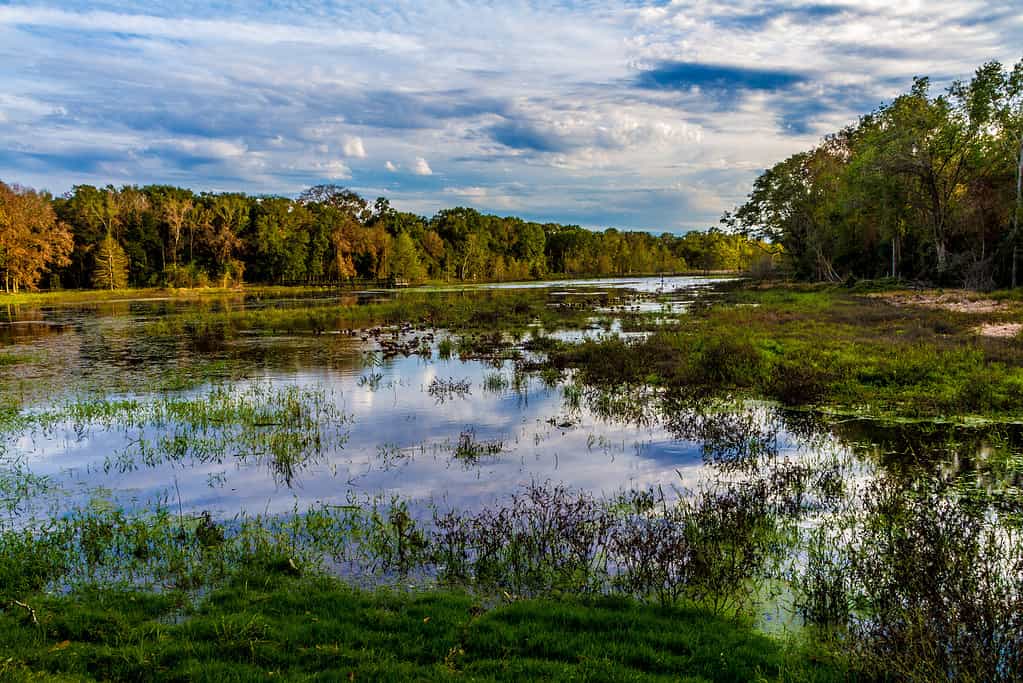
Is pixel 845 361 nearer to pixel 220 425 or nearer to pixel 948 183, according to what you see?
pixel 220 425

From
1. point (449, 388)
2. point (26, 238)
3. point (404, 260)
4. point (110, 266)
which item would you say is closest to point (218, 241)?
point (110, 266)

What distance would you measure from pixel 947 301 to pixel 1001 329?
47.0 ft

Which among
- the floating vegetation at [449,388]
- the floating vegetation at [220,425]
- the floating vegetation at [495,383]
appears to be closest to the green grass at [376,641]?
the floating vegetation at [220,425]

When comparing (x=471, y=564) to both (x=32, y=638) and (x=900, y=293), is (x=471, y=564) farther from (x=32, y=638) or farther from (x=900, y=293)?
(x=900, y=293)

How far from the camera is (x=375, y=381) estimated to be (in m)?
20.7

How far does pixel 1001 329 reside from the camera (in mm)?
23188

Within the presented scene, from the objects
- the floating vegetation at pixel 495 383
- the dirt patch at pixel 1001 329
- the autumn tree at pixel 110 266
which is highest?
the autumn tree at pixel 110 266

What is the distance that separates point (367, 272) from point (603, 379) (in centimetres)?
12046

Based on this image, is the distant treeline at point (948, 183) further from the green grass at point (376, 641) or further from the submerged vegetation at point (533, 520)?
Result: the green grass at point (376, 641)

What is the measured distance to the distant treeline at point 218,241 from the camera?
82.4 meters

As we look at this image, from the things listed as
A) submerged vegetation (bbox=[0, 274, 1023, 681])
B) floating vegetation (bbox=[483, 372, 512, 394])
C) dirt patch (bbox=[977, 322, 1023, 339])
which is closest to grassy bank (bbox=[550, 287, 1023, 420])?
submerged vegetation (bbox=[0, 274, 1023, 681])

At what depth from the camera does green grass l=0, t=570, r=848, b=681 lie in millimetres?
5133

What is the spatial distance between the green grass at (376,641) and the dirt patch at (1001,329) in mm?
22002

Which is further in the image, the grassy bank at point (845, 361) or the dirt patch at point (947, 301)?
the dirt patch at point (947, 301)
